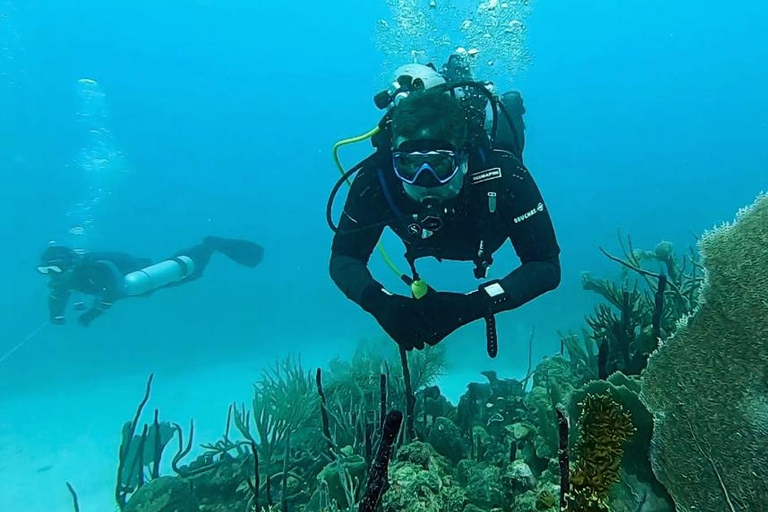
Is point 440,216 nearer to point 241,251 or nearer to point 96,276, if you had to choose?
point 96,276

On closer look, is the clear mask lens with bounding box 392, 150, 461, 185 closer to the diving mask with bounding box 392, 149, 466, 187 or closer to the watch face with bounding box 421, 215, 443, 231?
the diving mask with bounding box 392, 149, 466, 187

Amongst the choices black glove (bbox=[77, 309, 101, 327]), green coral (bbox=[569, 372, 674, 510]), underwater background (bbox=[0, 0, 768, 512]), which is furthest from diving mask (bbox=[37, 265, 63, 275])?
underwater background (bbox=[0, 0, 768, 512])

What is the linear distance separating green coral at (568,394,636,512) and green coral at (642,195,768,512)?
24.7 inches

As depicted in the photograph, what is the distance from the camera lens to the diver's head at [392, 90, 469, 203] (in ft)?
13.8

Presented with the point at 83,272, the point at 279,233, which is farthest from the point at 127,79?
the point at 83,272

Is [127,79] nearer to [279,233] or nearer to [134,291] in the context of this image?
[279,233]

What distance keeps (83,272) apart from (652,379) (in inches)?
562

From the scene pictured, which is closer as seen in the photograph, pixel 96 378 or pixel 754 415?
pixel 754 415

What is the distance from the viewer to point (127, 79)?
3250 inches

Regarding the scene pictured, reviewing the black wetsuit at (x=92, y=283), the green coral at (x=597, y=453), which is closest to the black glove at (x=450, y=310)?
the green coral at (x=597, y=453)

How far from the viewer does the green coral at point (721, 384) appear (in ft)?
6.28

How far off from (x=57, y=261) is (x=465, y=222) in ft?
41.2

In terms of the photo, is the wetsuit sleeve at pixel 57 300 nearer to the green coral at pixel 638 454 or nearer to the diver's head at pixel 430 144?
the diver's head at pixel 430 144

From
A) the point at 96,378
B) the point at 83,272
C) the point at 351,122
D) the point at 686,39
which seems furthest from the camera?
the point at 351,122
